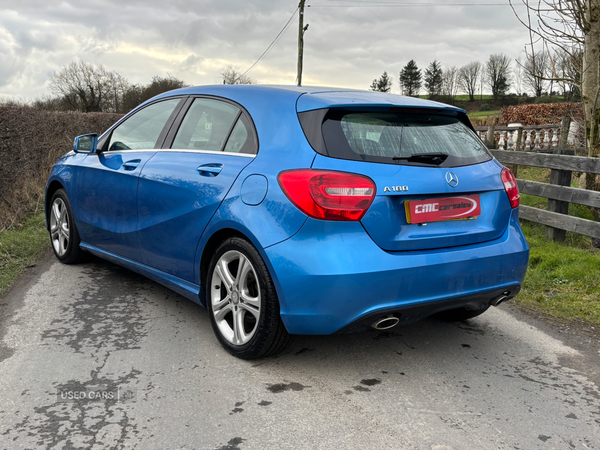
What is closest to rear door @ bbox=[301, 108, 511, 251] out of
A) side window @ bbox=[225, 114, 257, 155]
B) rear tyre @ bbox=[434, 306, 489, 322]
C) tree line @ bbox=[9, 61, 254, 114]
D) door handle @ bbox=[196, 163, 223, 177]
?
side window @ bbox=[225, 114, 257, 155]

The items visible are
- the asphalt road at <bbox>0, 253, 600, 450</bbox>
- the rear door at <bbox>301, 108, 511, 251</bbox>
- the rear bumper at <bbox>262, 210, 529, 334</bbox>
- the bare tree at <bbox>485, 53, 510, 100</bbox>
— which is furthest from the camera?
the bare tree at <bbox>485, 53, 510, 100</bbox>

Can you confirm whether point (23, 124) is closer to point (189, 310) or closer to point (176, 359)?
point (189, 310)

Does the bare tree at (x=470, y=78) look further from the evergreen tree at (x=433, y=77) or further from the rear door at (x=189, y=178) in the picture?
the rear door at (x=189, y=178)

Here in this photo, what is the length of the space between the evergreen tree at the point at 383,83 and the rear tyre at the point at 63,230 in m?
95.3

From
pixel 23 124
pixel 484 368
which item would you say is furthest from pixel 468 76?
pixel 484 368

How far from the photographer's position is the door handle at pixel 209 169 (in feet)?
11.9

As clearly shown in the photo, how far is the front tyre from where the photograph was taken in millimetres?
3287

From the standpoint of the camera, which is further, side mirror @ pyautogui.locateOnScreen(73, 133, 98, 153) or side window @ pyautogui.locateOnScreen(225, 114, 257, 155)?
side mirror @ pyautogui.locateOnScreen(73, 133, 98, 153)

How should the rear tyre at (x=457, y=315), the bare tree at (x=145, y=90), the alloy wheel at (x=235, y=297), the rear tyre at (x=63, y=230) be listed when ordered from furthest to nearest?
1. the bare tree at (x=145, y=90)
2. the rear tyre at (x=63, y=230)
3. the rear tyre at (x=457, y=315)
4. the alloy wheel at (x=235, y=297)

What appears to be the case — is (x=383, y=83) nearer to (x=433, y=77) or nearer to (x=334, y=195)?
(x=433, y=77)

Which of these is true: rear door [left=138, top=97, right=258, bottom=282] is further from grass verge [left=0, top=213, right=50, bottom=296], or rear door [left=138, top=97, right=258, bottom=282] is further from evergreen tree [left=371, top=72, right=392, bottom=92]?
evergreen tree [left=371, top=72, right=392, bottom=92]

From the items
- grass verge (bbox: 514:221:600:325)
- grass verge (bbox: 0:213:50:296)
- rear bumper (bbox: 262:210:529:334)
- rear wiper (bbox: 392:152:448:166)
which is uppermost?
rear wiper (bbox: 392:152:448:166)

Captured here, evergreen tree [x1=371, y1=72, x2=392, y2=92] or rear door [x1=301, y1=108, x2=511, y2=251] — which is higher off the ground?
evergreen tree [x1=371, y1=72, x2=392, y2=92]

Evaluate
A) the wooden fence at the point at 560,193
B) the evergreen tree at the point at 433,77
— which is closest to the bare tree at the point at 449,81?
the evergreen tree at the point at 433,77
